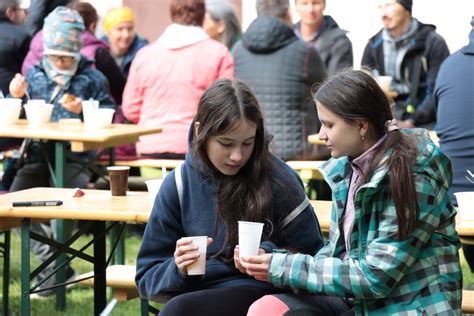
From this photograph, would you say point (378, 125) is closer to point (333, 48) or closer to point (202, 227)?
point (202, 227)

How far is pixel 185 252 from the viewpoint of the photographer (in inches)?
134

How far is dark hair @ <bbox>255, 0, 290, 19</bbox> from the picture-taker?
27.0 ft

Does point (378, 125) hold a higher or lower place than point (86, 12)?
higher

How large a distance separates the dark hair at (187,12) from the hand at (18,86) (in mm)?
1323

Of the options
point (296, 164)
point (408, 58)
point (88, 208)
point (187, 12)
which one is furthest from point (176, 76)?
point (88, 208)

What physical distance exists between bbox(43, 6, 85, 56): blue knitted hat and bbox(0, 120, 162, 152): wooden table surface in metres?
→ 0.51

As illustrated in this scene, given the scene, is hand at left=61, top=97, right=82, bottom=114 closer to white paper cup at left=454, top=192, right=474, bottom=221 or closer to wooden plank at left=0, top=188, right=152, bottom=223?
wooden plank at left=0, top=188, right=152, bottom=223

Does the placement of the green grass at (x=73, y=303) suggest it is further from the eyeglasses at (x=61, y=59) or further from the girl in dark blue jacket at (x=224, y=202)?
the girl in dark blue jacket at (x=224, y=202)

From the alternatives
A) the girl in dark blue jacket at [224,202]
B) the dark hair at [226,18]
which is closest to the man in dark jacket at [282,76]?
the dark hair at [226,18]

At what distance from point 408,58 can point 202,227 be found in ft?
17.2

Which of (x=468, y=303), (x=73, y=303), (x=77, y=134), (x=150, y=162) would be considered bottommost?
(x=73, y=303)

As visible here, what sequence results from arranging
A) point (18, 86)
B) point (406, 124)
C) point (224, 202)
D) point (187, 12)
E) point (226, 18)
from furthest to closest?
point (226, 18), point (406, 124), point (187, 12), point (18, 86), point (224, 202)

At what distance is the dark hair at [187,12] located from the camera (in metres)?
7.90

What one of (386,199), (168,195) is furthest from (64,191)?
(386,199)
